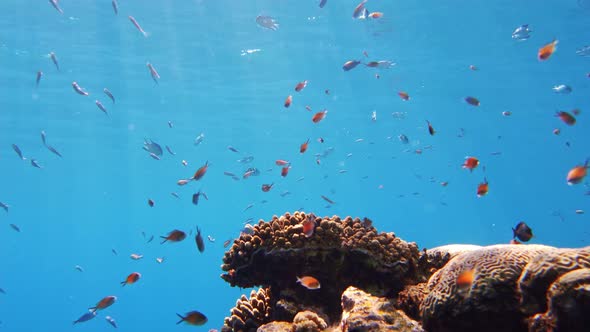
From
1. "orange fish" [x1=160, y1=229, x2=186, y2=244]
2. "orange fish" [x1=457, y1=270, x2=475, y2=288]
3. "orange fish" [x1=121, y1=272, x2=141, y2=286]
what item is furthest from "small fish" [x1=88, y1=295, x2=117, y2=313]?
"orange fish" [x1=457, y1=270, x2=475, y2=288]

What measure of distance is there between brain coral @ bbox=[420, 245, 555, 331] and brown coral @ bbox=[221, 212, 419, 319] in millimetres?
1327

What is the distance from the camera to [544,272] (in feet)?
11.0

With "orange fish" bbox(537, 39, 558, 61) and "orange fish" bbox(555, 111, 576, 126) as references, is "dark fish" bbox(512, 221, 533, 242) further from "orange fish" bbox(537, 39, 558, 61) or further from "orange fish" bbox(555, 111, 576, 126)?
"orange fish" bbox(537, 39, 558, 61)

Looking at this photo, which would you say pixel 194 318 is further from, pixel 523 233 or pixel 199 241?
pixel 523 233

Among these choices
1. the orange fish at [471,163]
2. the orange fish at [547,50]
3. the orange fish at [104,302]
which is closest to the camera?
the orange fish at [104,302]

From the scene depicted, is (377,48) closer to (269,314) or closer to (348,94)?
(348,94)

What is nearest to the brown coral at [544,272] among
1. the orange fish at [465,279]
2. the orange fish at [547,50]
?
the orange fish at [465,279]

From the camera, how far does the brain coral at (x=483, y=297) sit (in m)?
3.53

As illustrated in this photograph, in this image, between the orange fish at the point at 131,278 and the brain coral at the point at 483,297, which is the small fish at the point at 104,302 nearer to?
the orange fish at the point at 131,278

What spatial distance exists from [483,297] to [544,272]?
53 cm

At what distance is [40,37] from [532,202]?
404 feet

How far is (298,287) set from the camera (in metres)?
5.61

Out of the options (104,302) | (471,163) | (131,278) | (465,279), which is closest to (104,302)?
(104,302)

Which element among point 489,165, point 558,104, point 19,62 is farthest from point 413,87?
point 489,165
